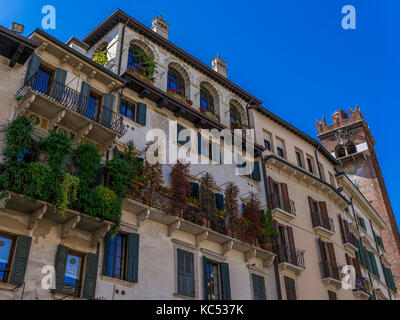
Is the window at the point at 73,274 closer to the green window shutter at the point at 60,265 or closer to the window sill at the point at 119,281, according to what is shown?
the green window shutter at the point at 60,265

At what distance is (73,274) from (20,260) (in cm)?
198

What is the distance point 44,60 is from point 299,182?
16.6 m

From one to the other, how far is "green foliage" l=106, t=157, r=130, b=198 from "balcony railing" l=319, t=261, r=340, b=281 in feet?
43.6

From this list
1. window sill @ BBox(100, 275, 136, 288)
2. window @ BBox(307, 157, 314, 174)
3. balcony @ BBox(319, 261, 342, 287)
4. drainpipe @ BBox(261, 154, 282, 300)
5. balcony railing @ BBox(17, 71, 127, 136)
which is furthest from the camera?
window @ BBox(307, 157, 314, 174)

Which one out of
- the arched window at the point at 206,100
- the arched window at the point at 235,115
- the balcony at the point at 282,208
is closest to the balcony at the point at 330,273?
the balcony at the point at 282,208

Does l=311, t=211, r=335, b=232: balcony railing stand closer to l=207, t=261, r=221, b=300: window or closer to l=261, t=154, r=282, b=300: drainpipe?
l=261, t=154, r=282, b=300: drainpipe

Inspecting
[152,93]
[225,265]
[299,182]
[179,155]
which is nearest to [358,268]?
[299,182]

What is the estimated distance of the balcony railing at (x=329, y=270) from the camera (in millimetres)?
26672

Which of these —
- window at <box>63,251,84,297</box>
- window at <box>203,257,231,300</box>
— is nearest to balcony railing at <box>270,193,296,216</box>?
window at <box>203,257,231,300</box>

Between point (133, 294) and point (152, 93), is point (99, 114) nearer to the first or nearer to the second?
point (152, 93)

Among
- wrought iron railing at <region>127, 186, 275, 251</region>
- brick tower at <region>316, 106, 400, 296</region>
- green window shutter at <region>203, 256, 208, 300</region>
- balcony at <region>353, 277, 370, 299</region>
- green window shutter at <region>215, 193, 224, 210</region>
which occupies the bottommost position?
green window shutter at <region>203, 256, 208, 300</region>

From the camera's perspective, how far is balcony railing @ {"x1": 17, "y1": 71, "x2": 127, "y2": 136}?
18.4m

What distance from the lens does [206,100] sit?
92.5ft
